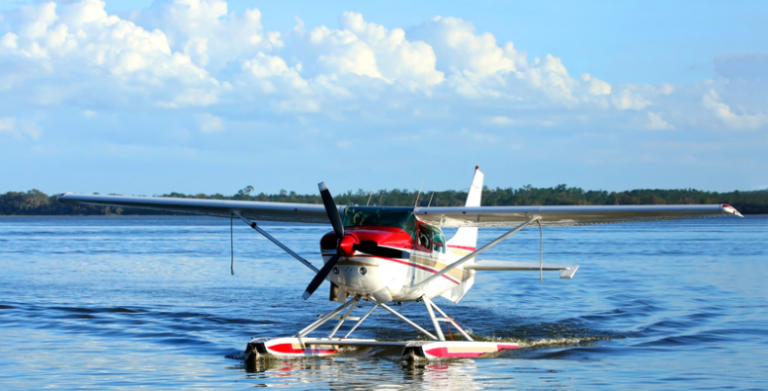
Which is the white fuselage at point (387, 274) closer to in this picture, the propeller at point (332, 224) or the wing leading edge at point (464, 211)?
the propeller at point (332, 224)

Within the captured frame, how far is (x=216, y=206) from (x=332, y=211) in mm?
2966

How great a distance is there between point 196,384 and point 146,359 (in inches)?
68.1

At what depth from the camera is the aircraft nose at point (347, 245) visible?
7734 mm

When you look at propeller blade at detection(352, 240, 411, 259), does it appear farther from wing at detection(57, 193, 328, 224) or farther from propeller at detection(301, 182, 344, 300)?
wing at detection(57, 193, 328, 224)

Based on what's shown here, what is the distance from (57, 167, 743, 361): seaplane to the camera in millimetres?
7984

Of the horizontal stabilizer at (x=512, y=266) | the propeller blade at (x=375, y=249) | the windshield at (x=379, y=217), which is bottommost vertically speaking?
the horizontal stabilizer at (x=512, y=266)

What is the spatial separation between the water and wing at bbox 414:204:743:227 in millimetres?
1804

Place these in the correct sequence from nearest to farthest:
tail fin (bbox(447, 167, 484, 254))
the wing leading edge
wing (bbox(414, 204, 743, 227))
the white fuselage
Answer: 1. the white fuselage
2. wing (bbox(414, 204, 743, 227))
3. the wing leading edge
4. tail fin (bbox(447, 167, 484, 254))

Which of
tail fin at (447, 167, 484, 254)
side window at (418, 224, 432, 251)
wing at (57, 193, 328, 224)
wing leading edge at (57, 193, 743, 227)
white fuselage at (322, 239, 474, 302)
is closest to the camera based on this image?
white fuselage at (322, 239, 474, 302)

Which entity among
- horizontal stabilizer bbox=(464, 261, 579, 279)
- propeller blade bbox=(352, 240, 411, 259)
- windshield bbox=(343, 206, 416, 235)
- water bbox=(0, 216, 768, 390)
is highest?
windshield bbox=(343, 206, 416, 235)

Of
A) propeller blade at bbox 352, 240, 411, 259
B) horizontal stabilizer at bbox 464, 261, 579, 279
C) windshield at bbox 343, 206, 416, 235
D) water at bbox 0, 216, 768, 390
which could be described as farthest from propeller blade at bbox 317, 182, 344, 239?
horizontal stabilizer at bbox 464, 261, 579, 279

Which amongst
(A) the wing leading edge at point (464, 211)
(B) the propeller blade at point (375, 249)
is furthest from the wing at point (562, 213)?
(B) the propeller blade at point (375, 249)

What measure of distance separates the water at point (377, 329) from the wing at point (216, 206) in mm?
1888

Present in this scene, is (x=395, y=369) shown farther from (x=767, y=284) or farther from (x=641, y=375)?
(x=767, y=284)
